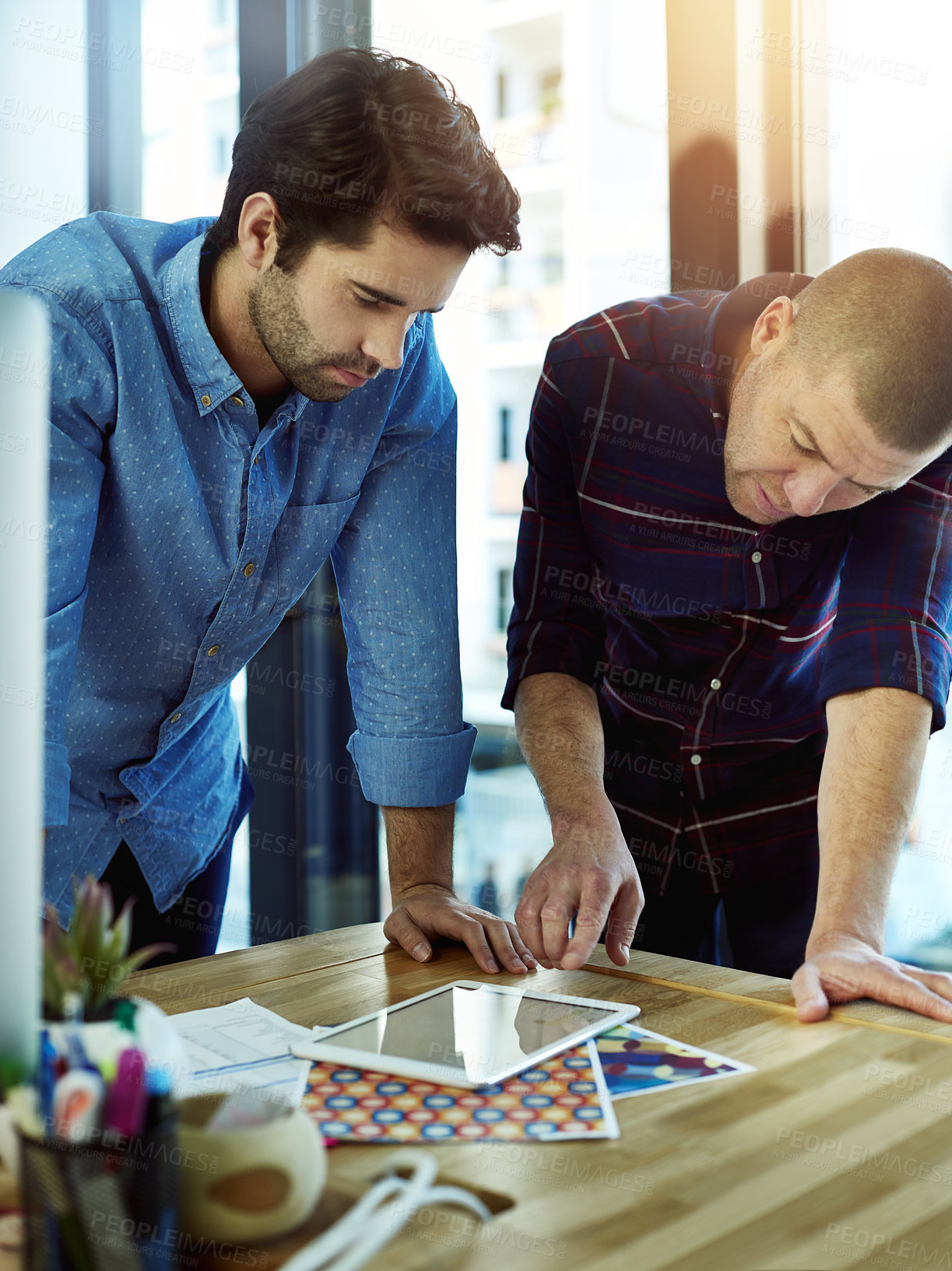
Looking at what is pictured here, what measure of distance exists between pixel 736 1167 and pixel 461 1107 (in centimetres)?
21

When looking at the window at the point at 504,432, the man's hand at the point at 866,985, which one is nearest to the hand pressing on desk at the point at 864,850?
the man's hand at the point at 866,985

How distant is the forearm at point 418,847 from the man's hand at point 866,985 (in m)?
0.47

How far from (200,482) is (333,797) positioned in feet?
4.04

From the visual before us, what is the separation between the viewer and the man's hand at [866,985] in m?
1.05

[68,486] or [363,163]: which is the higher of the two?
[363,163]

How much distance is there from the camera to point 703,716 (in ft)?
5.28

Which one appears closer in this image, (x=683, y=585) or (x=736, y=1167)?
(x=736, y=1167)

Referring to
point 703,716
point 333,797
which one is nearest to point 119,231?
point 703,716

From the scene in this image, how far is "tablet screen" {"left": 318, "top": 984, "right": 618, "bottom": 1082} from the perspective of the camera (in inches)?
36.7

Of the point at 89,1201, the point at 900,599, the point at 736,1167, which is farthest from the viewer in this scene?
the point at 900,599

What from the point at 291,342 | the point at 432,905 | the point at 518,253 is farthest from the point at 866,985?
the point at 518,253

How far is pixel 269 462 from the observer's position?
140 cm

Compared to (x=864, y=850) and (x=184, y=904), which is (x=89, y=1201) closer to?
(x=864, y=850)

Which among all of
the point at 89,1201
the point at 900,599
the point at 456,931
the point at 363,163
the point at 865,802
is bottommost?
the point at 456,931
